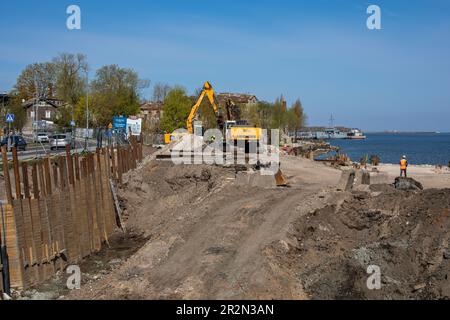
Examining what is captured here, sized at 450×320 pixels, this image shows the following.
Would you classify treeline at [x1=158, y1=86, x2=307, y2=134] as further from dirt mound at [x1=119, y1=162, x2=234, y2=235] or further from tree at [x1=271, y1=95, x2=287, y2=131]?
dirt mound at [x1=119, y1=162, x2=234, y2=235]

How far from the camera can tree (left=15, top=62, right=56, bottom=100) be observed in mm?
78713

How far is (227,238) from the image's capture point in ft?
52.6

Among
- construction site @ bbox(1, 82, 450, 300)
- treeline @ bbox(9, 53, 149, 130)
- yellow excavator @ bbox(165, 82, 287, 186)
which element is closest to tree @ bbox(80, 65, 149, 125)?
treeline @ bbox(9, 53, 149, 130)

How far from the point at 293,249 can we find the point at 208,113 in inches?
2432

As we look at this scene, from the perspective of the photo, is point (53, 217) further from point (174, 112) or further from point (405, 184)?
point (174, 112)

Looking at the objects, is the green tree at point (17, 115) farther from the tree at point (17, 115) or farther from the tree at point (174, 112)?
the tree at point (174, 112)

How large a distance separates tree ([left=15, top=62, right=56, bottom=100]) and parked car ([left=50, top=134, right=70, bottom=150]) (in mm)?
39719

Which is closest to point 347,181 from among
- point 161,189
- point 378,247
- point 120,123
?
point 378,247

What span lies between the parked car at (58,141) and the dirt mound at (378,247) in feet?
79.4

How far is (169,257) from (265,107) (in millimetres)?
95960

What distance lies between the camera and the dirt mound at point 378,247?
12508 mm
